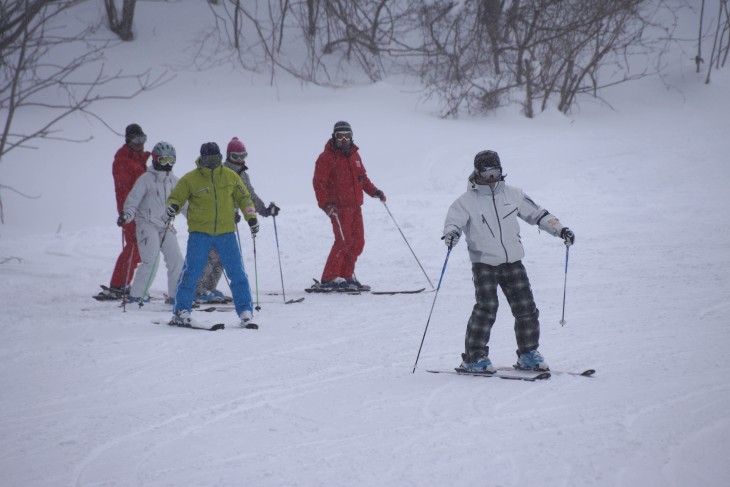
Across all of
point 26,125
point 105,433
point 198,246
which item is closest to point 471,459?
point 105,433

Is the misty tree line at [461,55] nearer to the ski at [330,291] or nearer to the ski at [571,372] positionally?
the ski at [330,291]

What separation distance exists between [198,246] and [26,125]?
10983 mm

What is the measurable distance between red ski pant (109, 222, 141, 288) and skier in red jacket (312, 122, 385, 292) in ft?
6.74

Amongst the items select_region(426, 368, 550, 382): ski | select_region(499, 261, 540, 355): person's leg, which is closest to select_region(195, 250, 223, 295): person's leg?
select_region(426, 368, 550, 382): ski

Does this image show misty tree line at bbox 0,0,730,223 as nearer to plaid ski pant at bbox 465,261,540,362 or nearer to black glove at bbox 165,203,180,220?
black glove at bbox 165,203,180,220

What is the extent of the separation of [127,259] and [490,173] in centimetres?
487

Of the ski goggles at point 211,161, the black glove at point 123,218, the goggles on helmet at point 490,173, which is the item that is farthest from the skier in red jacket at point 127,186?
the goggles on helmet at point 490,173

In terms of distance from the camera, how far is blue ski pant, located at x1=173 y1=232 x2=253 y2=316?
6.84 meters

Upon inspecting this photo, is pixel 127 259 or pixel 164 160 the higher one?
pixel 164 160

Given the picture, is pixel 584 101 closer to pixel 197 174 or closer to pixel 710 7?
pixel 710 7

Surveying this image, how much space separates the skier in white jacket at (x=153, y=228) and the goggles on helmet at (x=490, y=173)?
3876mm

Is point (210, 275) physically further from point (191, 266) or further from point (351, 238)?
point (191, 266)

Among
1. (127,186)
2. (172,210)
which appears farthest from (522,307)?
(127,186)

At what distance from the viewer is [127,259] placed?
8609 mm
